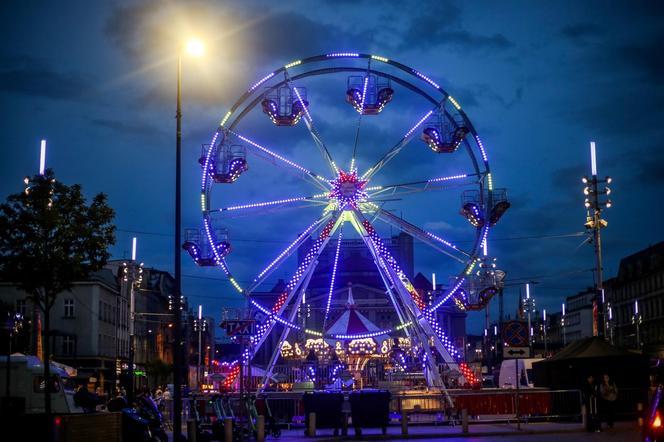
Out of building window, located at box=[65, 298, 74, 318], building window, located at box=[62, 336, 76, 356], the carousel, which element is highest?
building window, located at box=[65, 298, 74, 318]

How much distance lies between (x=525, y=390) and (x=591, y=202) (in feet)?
35.0

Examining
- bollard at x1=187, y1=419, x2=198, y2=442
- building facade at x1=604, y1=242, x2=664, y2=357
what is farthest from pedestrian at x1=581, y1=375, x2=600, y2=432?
building facade at x1=604, y1=242, x2=664, y2=357

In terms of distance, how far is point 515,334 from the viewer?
28422 millimetres

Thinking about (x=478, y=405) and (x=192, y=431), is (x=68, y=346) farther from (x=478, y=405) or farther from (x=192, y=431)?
(x=192, y=431)

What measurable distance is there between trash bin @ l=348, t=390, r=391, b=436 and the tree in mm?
8890

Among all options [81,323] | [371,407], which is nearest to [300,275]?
[371,407]

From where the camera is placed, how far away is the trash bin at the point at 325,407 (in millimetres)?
30594

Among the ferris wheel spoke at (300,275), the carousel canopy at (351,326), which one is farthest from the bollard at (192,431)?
the carousel canopy at (351,326)

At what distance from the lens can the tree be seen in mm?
26719

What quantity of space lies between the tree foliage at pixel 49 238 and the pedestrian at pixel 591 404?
14875mm

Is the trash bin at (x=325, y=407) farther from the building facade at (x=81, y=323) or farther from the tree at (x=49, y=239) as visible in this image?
the building facade at (x=81, y=323)

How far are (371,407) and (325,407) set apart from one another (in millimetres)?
1530

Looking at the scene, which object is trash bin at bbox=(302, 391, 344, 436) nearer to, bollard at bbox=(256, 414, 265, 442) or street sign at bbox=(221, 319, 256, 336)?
bollard at bbox=(256, 414, 265, 442)

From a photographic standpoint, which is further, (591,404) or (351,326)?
(351,326)
